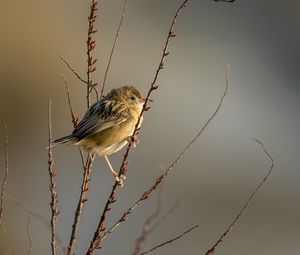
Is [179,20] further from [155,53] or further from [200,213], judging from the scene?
[200,213]

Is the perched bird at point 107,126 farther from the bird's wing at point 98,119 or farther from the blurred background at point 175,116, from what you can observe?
the blurred background at point 175,116

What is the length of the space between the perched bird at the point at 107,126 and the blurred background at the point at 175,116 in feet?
11.8

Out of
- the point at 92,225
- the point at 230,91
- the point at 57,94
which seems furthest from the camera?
the point at 230,91

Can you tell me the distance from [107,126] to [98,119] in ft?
0.28

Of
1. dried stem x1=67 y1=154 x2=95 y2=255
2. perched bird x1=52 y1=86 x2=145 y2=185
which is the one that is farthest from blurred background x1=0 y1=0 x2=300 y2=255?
dried stem x1=67 y1=154 x2=95 y2=255

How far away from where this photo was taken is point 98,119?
5.82 m

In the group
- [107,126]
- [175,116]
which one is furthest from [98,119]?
[175,116]

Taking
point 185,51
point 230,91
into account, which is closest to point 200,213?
point 230,91

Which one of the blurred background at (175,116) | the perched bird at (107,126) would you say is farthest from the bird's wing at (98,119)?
the blurred background at (175,116)

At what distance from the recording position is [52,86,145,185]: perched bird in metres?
5.63

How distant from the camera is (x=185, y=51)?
56.4 feet

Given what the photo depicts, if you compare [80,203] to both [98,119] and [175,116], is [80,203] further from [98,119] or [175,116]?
[175,116]

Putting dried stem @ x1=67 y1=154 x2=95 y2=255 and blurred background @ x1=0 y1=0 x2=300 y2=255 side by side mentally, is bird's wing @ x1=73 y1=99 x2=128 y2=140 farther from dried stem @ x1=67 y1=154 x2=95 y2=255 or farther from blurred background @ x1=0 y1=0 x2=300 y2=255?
blurred background @ x1=0 y1=0 x2=300 y2=255

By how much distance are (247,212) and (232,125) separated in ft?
10.5
